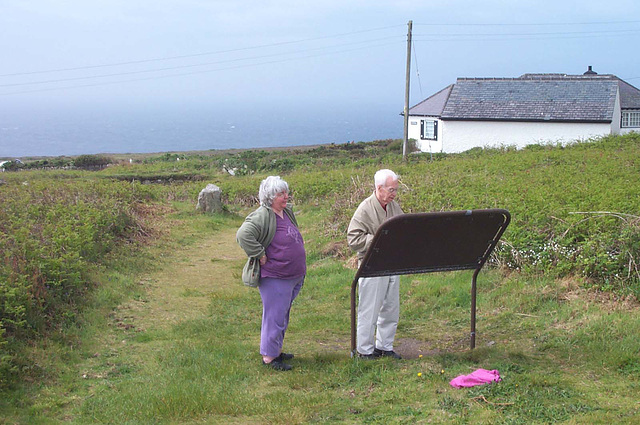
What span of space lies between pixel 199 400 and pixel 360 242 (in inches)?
78.1

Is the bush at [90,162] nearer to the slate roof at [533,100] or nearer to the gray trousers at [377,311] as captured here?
the slate roof at [533,100]

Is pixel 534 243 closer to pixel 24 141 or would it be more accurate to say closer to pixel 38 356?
pixel 38 356

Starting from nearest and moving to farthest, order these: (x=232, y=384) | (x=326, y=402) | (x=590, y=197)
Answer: (x=326, y=402), (x=232, y=384), (x=590, y=197)

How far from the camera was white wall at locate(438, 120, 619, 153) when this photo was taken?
3741 cm

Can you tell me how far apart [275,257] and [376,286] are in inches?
38.8

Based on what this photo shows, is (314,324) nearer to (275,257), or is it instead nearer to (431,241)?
(275,257)

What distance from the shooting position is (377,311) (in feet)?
20.5

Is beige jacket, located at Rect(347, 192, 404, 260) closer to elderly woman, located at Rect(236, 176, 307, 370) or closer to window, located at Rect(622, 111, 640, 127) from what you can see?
elderly woman, located at Rect(236, 176, 307, 370)

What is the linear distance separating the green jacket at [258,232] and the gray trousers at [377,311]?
98 cm

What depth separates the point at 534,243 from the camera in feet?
29.1

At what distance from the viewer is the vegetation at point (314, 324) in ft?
16.9

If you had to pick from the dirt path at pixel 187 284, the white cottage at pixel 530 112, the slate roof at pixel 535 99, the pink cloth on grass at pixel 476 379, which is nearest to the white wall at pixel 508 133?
the white cottage at pixel 530 112

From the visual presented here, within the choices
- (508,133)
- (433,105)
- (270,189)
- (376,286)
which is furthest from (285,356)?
(433,105)

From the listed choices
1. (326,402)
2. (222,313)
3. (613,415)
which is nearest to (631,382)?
(613,415)
